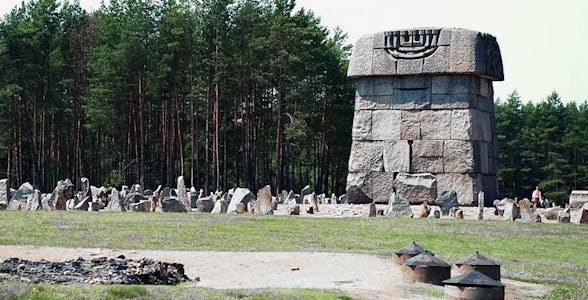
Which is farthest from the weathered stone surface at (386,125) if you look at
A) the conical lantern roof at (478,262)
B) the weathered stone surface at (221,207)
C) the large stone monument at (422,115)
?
the conical lantern roof at (478,262)

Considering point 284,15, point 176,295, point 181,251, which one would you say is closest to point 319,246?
point 181,251

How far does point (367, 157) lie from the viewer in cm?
3122

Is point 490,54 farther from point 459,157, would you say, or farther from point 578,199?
point 578,199

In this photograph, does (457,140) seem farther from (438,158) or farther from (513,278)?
(513,278)

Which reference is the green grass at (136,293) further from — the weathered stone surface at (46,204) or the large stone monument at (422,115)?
the large stone monument at (422,115)

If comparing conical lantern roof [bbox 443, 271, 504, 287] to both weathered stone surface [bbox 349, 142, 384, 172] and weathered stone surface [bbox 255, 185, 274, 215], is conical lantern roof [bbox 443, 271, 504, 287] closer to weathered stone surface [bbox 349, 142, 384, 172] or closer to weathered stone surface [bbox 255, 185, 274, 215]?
weathered stone surface [bbox 255, 185, 274, 215]

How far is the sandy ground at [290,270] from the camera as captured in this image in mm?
12047

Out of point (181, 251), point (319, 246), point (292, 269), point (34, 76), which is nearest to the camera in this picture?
point (292, 269)

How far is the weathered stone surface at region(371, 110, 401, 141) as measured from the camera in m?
31.0

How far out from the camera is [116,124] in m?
54.9

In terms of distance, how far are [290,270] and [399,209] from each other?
13283 mm

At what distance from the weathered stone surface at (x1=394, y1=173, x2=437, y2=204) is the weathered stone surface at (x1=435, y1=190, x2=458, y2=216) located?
4.77ft

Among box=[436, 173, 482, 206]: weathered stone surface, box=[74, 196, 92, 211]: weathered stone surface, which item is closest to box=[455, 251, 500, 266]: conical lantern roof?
box=[436, 173, 482, 206]: weathered stone surface

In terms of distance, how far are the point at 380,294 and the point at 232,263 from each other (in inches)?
129
